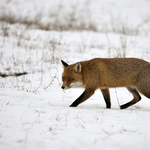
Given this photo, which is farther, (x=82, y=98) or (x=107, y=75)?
(x=107, y=75)

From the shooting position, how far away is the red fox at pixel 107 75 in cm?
398

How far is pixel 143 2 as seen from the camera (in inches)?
841

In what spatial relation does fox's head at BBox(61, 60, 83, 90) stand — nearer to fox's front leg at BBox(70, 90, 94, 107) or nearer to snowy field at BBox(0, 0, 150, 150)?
fox's front leg at BBox(70, 90, 94, 107)

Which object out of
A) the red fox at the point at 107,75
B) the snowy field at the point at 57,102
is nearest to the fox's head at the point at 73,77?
the red fox at the point at 107,75

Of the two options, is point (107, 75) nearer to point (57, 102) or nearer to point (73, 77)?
point (73, 77)

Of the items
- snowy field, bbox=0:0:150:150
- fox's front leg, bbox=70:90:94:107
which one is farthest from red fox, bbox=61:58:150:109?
snowy field, bbox=0:0:150:150

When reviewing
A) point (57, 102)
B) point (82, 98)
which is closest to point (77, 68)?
point (82, 98)

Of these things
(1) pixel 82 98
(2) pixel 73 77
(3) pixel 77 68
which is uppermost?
(3) pixel 77 68

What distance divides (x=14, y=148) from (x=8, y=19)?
40.7ft

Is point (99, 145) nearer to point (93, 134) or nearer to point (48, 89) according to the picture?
point (93, 134)

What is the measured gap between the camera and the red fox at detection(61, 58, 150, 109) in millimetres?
3979

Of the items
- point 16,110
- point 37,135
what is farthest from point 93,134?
point 16,110

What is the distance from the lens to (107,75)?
411 cm

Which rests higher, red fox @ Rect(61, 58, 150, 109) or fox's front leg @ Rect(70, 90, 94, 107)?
red fox @ Rect(61, 58, 150, 109)
